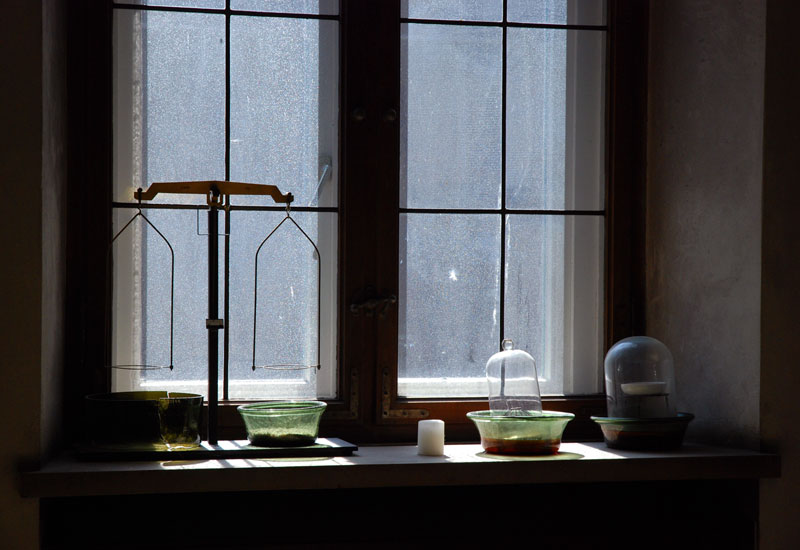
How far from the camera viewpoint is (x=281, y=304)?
231 centimetres

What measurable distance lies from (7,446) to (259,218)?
80 centimetres

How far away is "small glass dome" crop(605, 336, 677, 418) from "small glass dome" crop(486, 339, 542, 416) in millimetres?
183

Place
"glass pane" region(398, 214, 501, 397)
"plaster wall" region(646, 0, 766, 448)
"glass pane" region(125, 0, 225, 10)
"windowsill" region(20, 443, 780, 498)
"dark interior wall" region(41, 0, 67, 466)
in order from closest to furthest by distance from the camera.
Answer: "windowsill" region(20, 443, 780, 498)
"dark interior wall" region(41, 0, 67, 466)
"plaster wall" region(646, 0, 766, 448)
"glass pane" region(125, 0, 225, 10)
"glass pane" region(398, 214, 501, 397)

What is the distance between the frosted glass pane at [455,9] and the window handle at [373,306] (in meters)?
0.74

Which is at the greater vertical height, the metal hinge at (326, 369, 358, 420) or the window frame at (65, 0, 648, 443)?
the window frame at (65, 0, 648, 443)

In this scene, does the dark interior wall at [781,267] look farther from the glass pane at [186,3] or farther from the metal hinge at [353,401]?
the glass pane at [186,3]

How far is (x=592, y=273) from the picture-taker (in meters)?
2.46

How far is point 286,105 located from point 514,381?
2.96ft

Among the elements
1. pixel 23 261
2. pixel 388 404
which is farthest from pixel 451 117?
pixel 23 261

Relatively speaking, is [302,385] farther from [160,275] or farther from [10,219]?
[10,219]

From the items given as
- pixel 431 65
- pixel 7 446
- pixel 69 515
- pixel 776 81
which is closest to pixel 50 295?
pixel 7 446

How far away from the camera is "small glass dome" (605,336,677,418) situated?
2164mm

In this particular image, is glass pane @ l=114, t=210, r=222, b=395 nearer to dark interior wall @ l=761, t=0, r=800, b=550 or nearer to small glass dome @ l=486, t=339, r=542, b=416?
small glass dome @ l=486, t=339, r=542, b=416

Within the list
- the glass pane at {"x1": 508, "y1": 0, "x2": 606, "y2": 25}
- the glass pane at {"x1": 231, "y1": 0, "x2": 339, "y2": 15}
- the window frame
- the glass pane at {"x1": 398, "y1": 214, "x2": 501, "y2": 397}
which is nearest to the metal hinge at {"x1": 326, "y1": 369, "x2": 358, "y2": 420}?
the window frame
